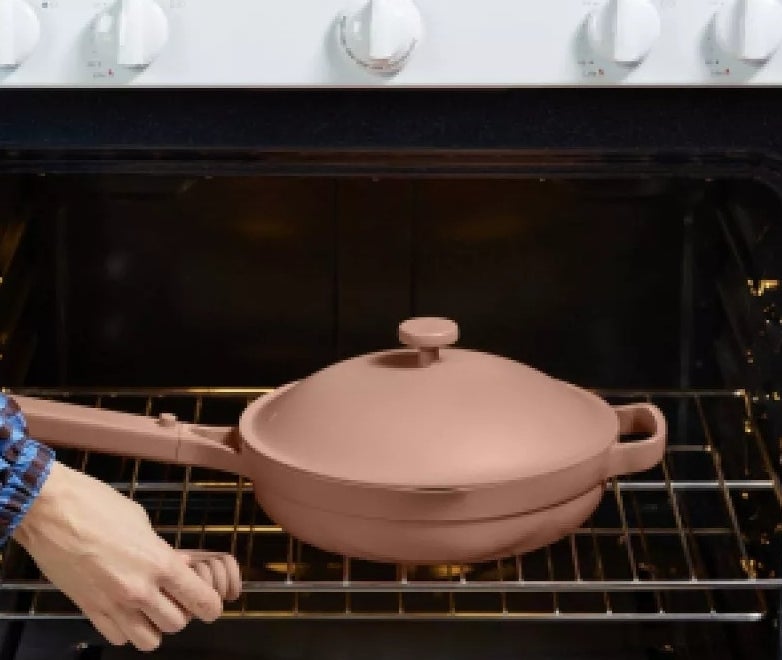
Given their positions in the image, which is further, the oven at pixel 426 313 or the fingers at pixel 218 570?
the oven at pixel 426 313

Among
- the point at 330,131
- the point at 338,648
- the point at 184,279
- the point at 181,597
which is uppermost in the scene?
the point at 330,131

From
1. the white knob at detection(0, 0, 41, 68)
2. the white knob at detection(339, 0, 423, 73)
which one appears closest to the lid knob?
the white knob at detection(339, 0, 423, 73)

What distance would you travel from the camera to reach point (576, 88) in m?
1.06

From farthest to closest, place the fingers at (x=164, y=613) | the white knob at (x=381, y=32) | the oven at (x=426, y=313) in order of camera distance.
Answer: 1. the oven at (x=426, y=313)
2. the fingers at (x=164, y=613)
3. the white knob at (x=381, y=32)

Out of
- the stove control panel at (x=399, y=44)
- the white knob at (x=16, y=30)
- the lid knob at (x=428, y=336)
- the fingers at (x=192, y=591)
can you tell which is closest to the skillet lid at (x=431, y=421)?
the lid knob at (x=428, y=336)

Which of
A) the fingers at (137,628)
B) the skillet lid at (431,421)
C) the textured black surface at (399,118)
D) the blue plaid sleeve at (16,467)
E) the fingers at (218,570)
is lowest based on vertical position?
the fingers at (137,628)

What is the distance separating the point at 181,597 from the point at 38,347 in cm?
44

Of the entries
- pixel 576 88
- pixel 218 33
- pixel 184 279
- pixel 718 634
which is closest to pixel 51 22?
pixel 218 33

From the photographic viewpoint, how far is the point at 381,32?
0.98 meters

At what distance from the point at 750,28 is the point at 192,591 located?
557 millimetres

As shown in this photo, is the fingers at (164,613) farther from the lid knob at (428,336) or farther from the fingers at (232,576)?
the lid knob at (428,336)

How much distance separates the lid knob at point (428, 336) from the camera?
1188mm

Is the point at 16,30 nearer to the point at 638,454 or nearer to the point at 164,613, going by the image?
the point at 164,613

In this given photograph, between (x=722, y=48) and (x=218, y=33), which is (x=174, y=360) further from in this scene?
(x=722, y=48)
